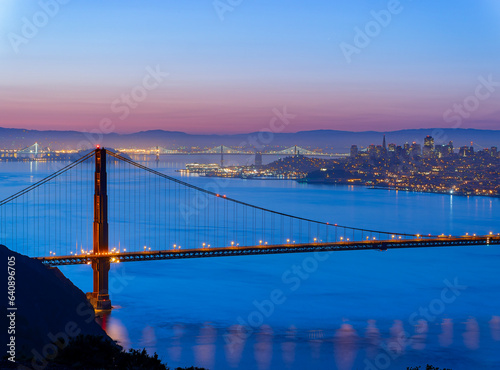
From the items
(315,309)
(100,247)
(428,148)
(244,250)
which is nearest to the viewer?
(100,247)

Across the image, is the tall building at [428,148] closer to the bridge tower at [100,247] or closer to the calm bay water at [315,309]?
the calm bay water at [315,309]

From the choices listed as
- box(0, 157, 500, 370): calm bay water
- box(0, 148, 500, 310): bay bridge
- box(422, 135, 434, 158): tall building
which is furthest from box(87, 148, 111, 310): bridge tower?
box(422, 135, 434, 158): tall building

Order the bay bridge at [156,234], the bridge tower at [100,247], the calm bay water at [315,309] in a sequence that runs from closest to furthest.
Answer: the calm bay water at [315,309]
the bridge tower at [100,247]
the bay bridge at [156,234]

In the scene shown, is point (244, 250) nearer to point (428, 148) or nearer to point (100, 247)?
point (100, 247)

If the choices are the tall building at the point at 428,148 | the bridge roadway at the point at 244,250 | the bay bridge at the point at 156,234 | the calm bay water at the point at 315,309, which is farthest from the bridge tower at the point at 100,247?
the tall building at the point at 428,148

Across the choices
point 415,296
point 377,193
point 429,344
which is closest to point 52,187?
point 377,193

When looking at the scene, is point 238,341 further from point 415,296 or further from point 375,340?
point 415,296

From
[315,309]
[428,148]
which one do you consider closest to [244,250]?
[315,309]
